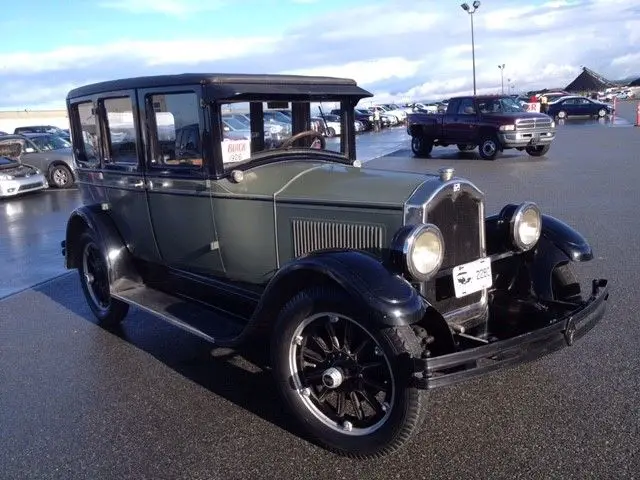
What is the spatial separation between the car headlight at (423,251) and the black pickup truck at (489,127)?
49.6 feet

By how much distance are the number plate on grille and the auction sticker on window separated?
64.7 inches

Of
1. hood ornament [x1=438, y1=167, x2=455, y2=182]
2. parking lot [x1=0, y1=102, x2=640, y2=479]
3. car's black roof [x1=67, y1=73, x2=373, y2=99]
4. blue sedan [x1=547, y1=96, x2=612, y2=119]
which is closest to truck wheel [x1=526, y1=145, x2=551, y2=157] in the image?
parking lot [x1=0, y1=102, x2=640, y2=479]

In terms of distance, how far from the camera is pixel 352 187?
3.81 m

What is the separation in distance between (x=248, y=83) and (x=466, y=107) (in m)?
15.5

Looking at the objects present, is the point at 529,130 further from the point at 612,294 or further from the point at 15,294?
the point at 15,294

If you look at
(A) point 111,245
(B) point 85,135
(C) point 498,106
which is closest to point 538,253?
(A) point 111,245

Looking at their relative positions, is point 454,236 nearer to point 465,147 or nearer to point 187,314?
point 187,314

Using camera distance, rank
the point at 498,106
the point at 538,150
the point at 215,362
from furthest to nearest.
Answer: the point at 538,150 → the point at 498,106 → the point at 215,362

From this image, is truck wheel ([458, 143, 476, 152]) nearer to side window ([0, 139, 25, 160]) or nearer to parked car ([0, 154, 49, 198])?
parked car ([0, 154, 49, 198])

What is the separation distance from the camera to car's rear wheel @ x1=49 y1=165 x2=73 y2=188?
1655 cm

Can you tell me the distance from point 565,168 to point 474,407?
1247cm

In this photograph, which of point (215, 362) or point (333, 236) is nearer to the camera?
point (333, 236)

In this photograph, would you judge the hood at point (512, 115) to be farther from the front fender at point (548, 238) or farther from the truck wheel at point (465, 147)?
the front fender at point (548, 238)

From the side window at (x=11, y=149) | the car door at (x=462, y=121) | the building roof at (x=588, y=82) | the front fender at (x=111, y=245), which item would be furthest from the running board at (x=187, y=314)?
the building roof at (x=588, y=82)
